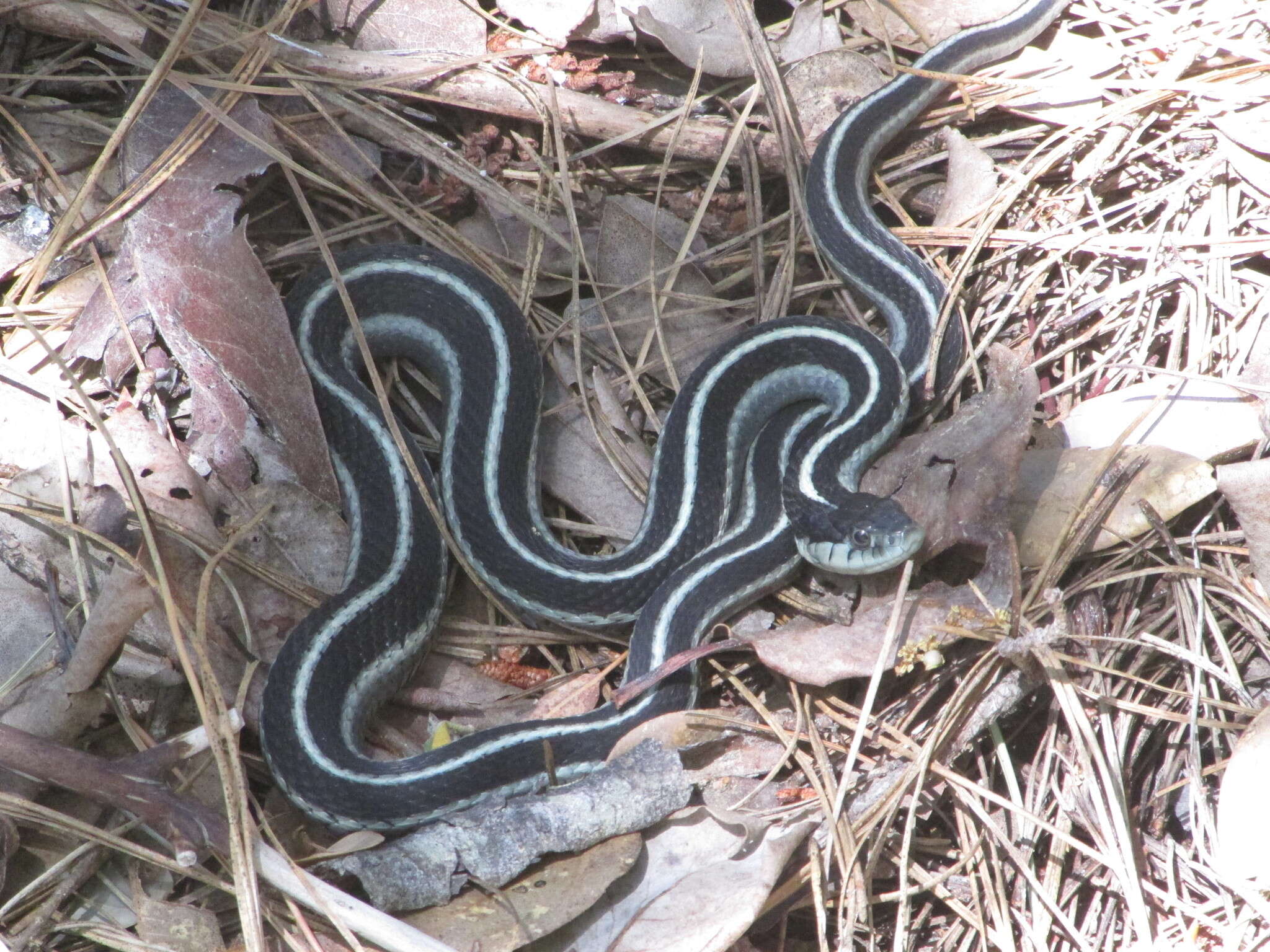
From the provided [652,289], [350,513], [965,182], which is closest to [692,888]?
[350,513]

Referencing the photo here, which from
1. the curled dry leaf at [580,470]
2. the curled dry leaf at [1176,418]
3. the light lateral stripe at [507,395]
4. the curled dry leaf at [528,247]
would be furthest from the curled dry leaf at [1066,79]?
the curled dry leaf at [580,470]

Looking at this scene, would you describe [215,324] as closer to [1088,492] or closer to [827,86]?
[827,86]

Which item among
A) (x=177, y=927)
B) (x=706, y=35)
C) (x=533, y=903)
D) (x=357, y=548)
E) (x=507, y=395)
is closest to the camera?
(x=177, y=927)

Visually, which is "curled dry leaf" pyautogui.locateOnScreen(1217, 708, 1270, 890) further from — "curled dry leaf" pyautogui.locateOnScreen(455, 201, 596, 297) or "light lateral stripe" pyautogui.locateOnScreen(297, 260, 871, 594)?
"curled dry leaf" pyautogui.locateOnScreen(455, 201, 596, 297)

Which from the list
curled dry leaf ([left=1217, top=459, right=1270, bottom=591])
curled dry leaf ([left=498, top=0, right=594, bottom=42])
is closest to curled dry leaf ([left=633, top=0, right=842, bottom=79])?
curled dry leaf ([left=498, top=0, right=594, bottom=42])

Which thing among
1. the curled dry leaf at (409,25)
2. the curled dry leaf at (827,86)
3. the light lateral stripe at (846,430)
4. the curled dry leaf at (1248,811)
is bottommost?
the curled dry leaf at (1248,811)

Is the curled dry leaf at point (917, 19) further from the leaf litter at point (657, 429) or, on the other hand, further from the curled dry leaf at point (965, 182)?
the curled dry leaf at point (965, 182)

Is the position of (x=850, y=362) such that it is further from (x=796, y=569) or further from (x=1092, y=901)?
(x=1092, y=901)
